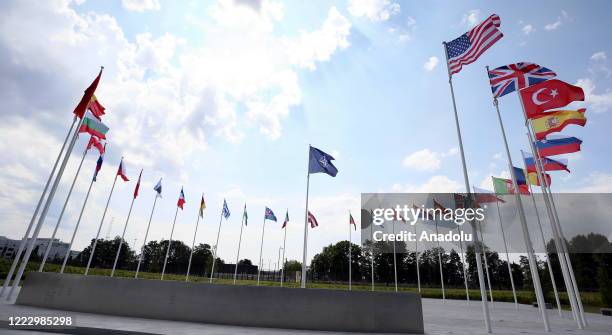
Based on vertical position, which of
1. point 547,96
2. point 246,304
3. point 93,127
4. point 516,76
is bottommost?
point 246,304

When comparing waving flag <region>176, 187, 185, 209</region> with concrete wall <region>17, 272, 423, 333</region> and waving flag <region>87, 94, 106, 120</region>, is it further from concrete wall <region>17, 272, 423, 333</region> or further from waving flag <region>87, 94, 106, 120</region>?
concrete wall <region>17, 272, 423, 333</region>

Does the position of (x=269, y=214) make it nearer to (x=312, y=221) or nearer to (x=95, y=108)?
(x=312, y=221)

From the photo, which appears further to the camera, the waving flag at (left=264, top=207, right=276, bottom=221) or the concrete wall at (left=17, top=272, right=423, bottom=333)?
the waving flag at (left=264, top=207, right=276, bottom=221)

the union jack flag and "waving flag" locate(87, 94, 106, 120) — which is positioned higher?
the union jack flag

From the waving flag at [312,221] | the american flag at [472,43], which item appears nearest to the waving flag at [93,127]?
the american flag at [472,43]

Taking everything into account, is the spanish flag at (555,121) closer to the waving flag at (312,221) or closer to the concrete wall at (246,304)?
the concrete wall at (246,304)

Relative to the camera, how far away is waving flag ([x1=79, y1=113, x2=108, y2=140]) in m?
16.3

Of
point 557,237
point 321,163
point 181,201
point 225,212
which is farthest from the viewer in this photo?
point 225,212

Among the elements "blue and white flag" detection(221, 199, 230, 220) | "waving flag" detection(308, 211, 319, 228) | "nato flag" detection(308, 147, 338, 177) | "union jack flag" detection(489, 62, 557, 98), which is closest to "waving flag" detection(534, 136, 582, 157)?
"union jack flag" detection(489, 62, 557, 98)

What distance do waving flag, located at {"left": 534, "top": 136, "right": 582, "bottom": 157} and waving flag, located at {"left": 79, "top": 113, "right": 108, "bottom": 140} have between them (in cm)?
2278

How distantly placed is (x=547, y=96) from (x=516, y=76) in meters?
1.53

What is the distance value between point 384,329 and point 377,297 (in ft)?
3.39

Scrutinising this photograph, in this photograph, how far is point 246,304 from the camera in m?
10.9

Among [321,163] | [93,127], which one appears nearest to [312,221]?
[321,163]
